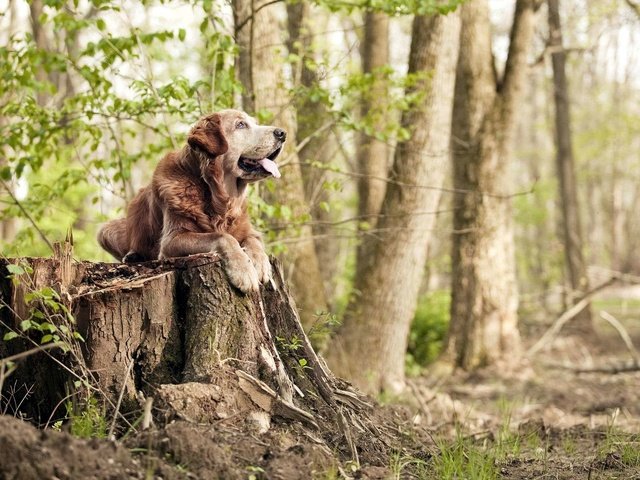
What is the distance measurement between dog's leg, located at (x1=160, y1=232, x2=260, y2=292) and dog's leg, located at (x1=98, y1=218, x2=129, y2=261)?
40.2 inches

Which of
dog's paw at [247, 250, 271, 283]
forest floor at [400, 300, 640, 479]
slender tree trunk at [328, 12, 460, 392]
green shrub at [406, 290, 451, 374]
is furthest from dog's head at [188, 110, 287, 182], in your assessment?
green shrub at [406, 290, 451, 374]

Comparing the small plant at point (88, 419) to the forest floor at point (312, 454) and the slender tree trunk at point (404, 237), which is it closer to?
the forest floor at point (312, 454)

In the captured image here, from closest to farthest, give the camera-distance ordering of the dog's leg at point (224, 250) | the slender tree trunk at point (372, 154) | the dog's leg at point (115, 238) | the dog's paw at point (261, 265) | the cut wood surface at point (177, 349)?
the cut wood surface at point (177, 349) → the dog's leg at point (224, 250) → the dog's paw at point (261, 265) → the dog's leg at point (115, 238) → the slender tree trunk at point (372, 154)

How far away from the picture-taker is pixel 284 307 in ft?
16.6

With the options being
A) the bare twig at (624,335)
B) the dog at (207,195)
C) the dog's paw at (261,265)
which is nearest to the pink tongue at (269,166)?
the dog at (207,195)

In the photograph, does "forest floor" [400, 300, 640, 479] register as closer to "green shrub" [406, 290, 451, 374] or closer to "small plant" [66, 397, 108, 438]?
"green shrub" [406, 290, 451, 374]

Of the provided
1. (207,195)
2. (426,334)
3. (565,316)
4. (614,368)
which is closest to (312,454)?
(207,195)

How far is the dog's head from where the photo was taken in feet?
19.5

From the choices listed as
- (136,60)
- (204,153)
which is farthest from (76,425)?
(136,60)

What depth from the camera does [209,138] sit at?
5.75 meters

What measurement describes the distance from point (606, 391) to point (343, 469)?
7.87m

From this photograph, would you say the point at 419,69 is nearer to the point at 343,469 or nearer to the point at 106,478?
the point at 343,469

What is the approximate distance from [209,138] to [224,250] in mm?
1116

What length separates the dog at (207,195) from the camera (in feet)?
17.8
